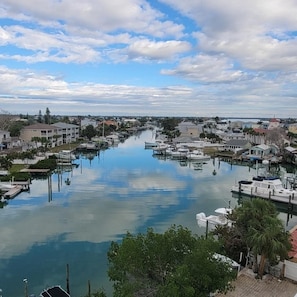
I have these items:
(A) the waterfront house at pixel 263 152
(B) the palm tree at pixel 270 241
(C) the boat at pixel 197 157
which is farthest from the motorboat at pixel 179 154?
(B) the palm tree at pixel 270 241

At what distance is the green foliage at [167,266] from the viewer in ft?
35.1

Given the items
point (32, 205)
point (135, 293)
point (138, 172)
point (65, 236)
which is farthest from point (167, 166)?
Result: point (135, 293)

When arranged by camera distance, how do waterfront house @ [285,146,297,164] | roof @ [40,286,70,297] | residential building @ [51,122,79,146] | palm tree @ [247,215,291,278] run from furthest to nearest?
residential building @ [51,122,79,146], waterfront house @ [285,146,297,164], roof @ [40,286,70,297], palm tree @ [247,215,291,278]

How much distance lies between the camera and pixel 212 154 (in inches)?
2953

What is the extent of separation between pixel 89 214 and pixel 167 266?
19.7 meters

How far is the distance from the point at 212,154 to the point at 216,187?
32427 mm

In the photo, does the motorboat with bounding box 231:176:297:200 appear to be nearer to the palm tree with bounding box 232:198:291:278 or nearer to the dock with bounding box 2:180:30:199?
the palm tree with bounding box 232:198:291:278

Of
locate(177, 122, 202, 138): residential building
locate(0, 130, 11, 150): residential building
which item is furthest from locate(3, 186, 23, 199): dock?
locate(177, 122, 202, 138): residential building

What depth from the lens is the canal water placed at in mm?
19328

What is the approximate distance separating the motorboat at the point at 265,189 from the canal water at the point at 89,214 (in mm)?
1909

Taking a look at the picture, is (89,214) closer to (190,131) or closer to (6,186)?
(6,186)

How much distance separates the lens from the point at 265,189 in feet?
122

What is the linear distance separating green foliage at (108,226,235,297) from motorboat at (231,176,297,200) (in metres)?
25.0

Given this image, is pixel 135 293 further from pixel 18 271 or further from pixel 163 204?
pixel 163 204
